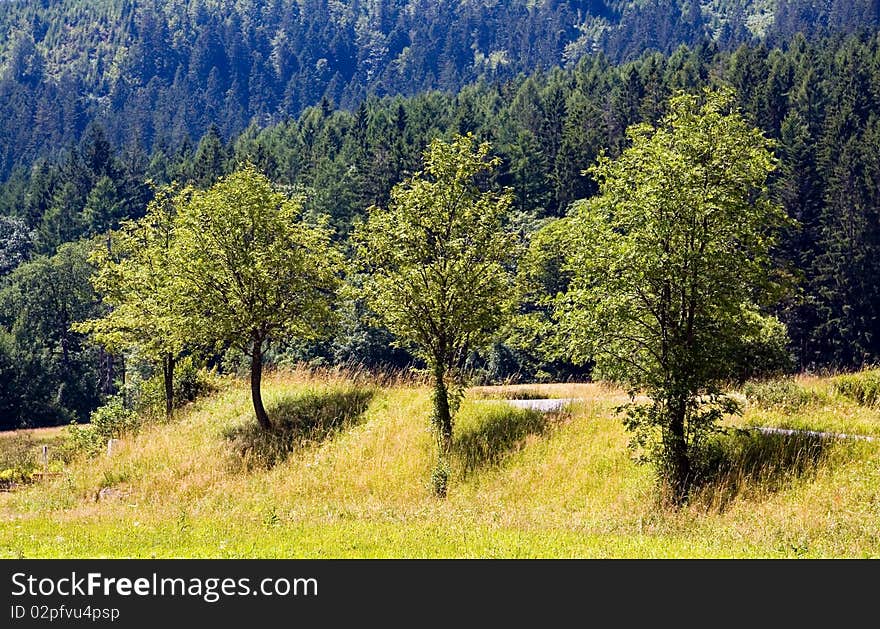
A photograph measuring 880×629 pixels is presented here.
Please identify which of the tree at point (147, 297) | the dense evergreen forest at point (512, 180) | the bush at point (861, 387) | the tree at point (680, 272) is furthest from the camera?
the dense evergreen forest at point (512, 180)

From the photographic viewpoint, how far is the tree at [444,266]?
23375 millimetres

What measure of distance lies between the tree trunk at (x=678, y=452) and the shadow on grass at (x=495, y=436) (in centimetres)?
485

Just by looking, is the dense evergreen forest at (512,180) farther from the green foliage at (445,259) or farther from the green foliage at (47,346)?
the green foliage at (445,259)

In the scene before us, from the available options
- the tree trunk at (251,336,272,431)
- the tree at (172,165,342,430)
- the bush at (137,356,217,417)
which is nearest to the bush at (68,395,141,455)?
the bush at (137,356,217,417)

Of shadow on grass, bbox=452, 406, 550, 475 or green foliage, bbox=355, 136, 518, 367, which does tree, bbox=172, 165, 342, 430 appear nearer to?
green foliage, bbox=355, 136, 518, 367

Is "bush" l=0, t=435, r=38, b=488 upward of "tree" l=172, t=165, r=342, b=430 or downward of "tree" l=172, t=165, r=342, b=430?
downward

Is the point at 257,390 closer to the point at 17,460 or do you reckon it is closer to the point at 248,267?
the point at 248,267

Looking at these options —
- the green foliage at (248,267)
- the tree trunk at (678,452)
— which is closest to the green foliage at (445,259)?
the green foliage at (248,267)

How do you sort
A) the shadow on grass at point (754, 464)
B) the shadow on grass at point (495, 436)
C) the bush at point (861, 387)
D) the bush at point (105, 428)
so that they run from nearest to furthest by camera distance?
1. the shadow on grass at point (754, 464)
2. the bush at point (861, 387)
3. the shadow on grass at point (495, 436)
4. the bush at point (105, 428)

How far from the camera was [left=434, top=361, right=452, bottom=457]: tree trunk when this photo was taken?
23469 mm

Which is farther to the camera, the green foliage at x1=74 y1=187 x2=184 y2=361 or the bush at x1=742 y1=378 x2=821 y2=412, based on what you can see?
the green foliage at x1=74 y1=187 x2=184 y2=361

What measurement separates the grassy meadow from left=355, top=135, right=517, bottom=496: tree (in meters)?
2.31
